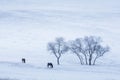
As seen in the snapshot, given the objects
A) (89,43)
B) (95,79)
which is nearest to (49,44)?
(89,43)

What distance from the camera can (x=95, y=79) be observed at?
3728 centimetres

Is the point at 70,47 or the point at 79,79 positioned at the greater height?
the point at 70,47

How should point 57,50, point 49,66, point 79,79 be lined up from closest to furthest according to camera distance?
point 79,79 < point 49,66 < point 57,50

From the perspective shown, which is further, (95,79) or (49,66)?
(49,66)

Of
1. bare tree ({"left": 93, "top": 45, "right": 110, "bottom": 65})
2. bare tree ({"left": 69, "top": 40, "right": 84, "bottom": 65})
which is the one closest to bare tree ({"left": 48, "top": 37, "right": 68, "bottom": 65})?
bare tree ({"left": 69, "top": 40, "right": 84, "bottom": 65})

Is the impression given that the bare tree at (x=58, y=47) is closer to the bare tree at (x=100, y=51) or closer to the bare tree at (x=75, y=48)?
the bare tree at (x=75, y=48)

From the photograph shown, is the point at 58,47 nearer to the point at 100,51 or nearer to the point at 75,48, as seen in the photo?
the point at 75,48

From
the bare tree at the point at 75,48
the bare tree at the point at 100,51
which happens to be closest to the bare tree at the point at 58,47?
the bare tree at the point at 75,48

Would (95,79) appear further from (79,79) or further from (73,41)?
(73,41)

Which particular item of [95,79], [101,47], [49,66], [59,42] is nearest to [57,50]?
[59,42]

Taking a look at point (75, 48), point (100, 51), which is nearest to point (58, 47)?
point (75, 48)

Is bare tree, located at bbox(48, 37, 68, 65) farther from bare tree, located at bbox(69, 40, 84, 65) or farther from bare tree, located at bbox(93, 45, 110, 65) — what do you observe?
bare tree, located at bbox(93, 45, 110, 65)

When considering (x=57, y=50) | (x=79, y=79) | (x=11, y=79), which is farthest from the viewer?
(x=57, y=50)

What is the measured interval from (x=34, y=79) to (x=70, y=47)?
2532 inches
